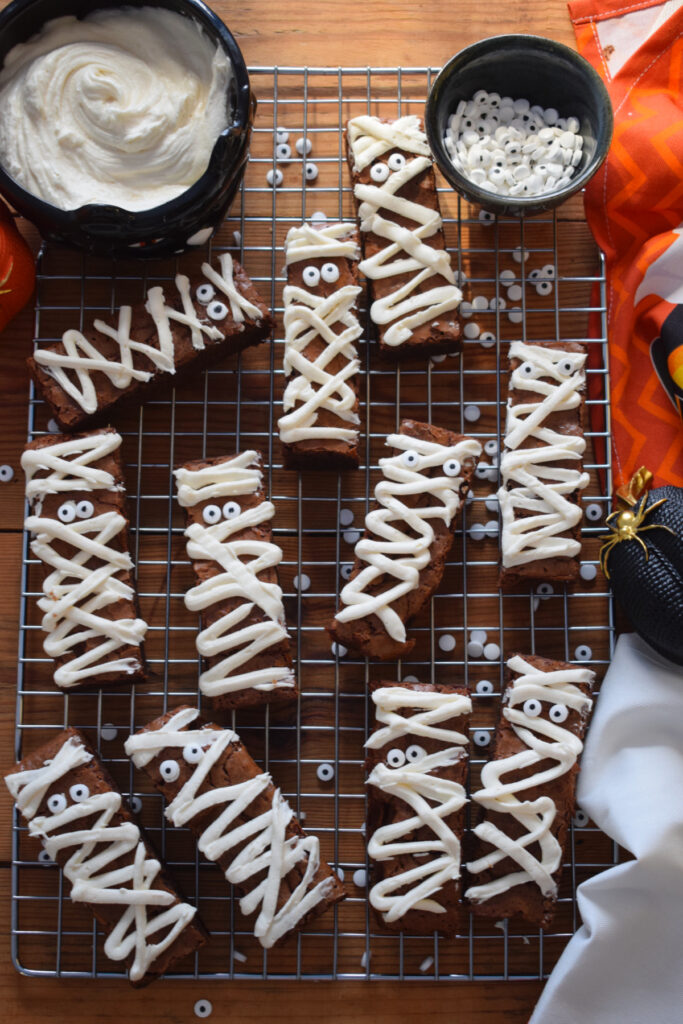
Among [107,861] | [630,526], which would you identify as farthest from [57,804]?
[630,526]

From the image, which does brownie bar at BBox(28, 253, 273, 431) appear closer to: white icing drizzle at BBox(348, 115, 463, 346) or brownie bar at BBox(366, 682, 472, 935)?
white icing drizzle at BBox(348, 115, 463, 346)

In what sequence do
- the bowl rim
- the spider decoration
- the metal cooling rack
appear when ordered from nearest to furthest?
1. the bowl rim
2. the spider decoration
3. the metal cooling rack

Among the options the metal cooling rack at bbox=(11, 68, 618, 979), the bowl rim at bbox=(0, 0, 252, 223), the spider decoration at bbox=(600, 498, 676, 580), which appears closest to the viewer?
the bowl rim at bbox=(0, 0, 252, 223)

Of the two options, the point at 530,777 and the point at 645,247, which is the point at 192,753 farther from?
the point at 645,247

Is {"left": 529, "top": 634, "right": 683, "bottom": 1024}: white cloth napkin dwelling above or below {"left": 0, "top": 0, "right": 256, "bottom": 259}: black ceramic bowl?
below

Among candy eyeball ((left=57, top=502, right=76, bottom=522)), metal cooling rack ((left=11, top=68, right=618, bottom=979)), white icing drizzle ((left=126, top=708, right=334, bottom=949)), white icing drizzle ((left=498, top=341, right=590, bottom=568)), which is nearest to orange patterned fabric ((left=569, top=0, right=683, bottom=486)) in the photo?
metal cooling rack ((left=11, top=68, right=618, bottom=979))

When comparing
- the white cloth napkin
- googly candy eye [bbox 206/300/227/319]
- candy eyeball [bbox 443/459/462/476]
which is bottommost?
the white cloth napkin
